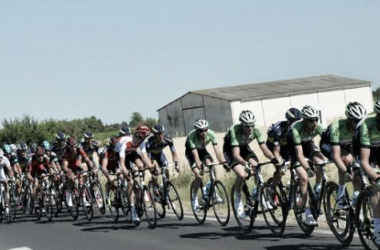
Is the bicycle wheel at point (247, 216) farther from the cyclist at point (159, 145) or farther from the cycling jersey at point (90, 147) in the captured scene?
the cycling jersey at point (90, 147)

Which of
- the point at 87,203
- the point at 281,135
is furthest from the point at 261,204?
the point at 87,203

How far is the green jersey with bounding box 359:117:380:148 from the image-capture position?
7996 millimetres

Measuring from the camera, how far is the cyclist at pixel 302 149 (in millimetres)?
10078

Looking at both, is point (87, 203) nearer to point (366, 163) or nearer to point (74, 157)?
point (74, 157)

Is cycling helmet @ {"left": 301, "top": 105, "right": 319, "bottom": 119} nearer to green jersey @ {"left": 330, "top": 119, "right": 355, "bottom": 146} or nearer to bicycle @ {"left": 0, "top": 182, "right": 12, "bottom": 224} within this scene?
green jersey @ {"left": 330, "top": 119, "right": 355, "bottom": 146}

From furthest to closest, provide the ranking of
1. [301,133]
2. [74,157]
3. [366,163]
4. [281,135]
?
[74,157] < [281,135] < [301,133] < [366,163]

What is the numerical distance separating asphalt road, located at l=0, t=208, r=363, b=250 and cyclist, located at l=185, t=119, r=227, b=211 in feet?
2.91

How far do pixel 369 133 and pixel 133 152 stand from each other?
313 inches

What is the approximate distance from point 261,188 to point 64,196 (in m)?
7.72

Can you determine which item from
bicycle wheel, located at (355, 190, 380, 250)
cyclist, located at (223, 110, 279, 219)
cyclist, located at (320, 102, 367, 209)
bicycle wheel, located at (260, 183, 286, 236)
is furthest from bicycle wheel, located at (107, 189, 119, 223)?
bicycle wheel, located at (355, 190, 380, 250)

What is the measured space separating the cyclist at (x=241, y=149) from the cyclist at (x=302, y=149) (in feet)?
2.72

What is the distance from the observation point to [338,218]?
9375 millimetres

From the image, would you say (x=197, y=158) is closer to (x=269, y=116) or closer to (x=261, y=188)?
(x=261, y=188)

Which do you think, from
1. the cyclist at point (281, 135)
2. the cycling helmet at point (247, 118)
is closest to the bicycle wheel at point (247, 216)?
the cyclist at point (281, 135)
